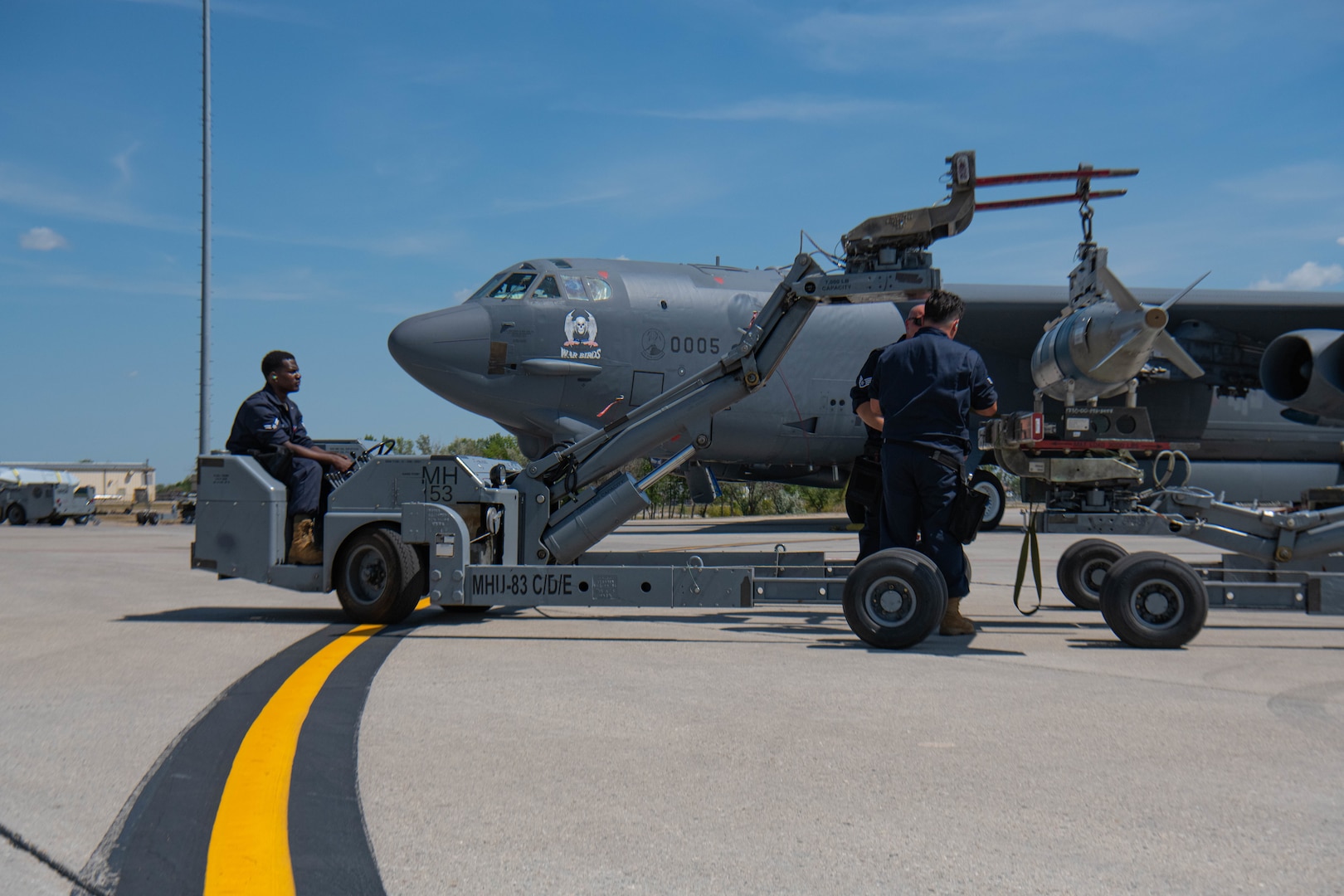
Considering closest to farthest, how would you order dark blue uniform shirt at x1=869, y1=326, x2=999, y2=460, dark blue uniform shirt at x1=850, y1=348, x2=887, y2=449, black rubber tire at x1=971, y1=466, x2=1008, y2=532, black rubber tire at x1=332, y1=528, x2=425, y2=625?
dark blue uniform shirt at x1=869, y1=326, x2=999, y2=460, black rubber tire at x1=332, y1=528, x2=425, y2=625, dark blue uniform shirt at x1=850, y1=348, x2=887, y2=449, black rubber tire at x1=971, y1=466, x2=1008, y2=532

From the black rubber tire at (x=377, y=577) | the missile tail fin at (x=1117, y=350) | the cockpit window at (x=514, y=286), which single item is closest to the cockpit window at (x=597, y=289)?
the cockpit window at (x=514, y=286)

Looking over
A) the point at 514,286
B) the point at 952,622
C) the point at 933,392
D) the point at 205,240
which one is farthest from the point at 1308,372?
the point at 205,240

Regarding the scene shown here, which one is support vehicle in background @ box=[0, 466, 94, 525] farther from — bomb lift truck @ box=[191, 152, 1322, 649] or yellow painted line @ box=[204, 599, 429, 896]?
yellow painted line @ box=[204, 599, 429, 896]

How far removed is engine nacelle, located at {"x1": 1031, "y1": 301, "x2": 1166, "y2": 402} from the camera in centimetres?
876

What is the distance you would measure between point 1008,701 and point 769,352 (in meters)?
3.00

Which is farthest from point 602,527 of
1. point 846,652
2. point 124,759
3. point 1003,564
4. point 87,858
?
point 1003,564

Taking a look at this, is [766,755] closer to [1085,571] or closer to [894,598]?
[894,598]

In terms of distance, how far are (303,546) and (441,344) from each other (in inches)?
243

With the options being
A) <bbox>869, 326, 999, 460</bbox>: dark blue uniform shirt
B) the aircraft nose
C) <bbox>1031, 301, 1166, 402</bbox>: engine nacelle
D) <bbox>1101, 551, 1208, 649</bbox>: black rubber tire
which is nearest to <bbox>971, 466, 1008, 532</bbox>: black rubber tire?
<bbox>1031, 301, 1166, 402</bbox>: engine nacelle

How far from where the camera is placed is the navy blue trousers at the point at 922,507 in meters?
5.36

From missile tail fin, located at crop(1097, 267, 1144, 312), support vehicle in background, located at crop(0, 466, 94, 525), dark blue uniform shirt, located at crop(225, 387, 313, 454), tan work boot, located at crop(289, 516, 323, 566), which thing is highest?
missile tail fin, located at crop(1097, 267, 1144, 312)

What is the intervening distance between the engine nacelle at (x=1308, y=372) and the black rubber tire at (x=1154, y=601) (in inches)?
246

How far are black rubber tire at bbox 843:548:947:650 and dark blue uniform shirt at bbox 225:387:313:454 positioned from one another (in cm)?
395

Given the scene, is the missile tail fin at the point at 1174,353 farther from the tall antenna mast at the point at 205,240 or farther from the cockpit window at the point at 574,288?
the tall antenna mast at the point at 205,240
